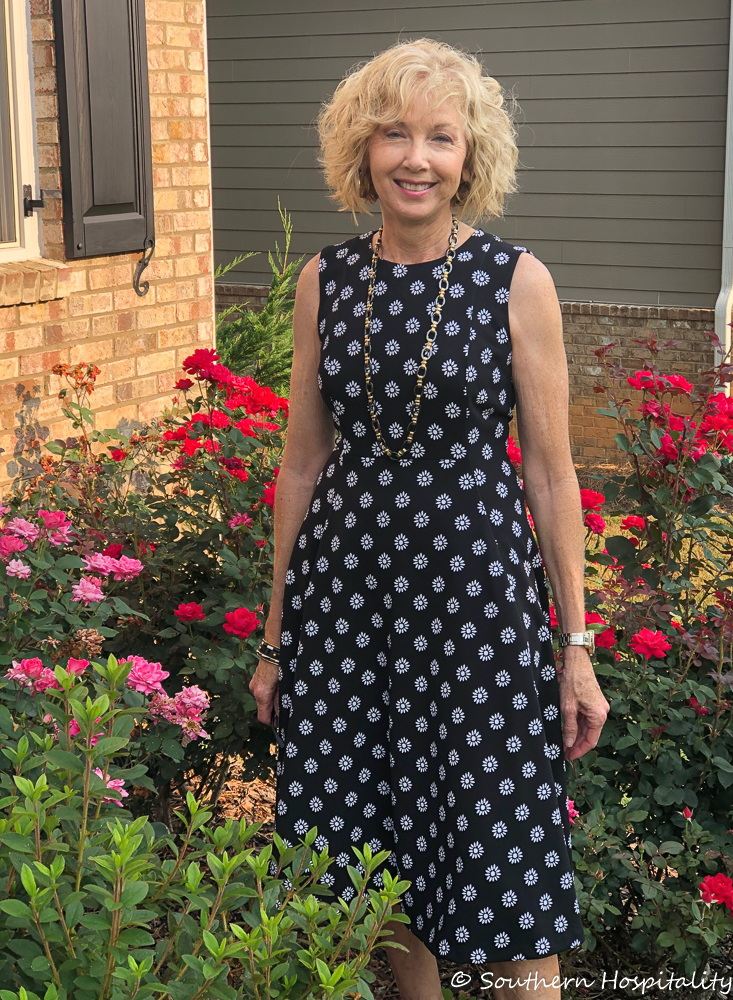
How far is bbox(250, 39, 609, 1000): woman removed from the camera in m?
1.93

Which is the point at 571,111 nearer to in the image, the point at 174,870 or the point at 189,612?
the point at 189,612

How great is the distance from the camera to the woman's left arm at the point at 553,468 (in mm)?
1964

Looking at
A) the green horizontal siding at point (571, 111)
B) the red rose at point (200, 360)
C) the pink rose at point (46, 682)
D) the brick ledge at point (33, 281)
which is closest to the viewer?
the pink rose at point (46, 682)

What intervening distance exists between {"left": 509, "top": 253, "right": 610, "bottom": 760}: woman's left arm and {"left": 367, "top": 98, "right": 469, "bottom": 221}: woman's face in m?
0.19

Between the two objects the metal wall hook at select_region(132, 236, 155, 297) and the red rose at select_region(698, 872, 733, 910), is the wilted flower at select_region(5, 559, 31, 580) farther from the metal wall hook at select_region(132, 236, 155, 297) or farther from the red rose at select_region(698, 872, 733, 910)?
the metal wall hook at select_region(132, 236, 155, 297)

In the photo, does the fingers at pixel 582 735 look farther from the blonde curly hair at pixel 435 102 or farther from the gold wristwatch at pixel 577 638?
the blonde curly hair at pixel 435 102

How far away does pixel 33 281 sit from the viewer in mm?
3928

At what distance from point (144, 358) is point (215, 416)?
5.07 feet

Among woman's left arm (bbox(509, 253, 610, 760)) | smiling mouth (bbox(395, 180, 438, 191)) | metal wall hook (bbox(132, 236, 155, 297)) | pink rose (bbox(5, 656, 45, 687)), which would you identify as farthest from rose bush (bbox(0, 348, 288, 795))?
metal wall hook (bbox(132, 236, 155, 297))

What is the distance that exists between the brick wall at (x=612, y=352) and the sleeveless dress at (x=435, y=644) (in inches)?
245

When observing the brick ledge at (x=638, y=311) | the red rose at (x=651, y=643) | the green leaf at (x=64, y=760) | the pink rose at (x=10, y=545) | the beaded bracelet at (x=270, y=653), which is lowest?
the red rose at (x=651, y=643)

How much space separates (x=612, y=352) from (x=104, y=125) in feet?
16.3

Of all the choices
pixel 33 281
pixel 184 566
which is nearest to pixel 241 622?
pixel 184 566

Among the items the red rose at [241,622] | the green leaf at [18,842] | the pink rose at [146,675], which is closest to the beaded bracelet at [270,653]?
the red rose at [241,622]
